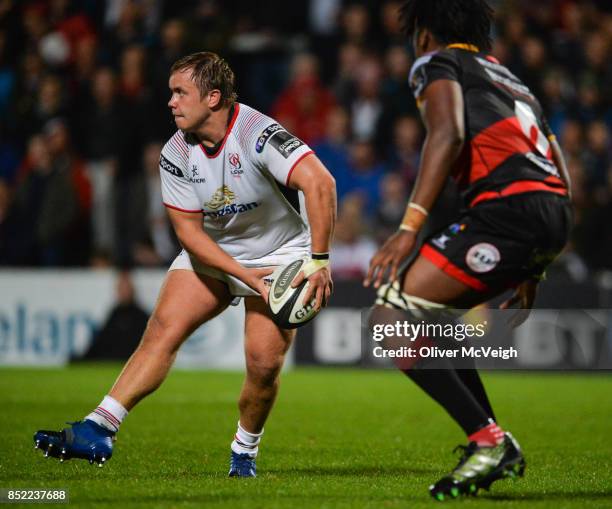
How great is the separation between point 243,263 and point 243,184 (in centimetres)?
49

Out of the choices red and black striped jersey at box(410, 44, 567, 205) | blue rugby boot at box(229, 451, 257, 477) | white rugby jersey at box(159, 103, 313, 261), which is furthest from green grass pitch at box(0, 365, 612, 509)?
red and black striped jersey at box(410, 44, 567, 205)

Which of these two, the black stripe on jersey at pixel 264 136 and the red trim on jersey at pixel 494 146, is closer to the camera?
the red trim on jersey at pixel 494 146

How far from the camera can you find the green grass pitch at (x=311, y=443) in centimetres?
543

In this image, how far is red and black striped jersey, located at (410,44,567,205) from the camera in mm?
5074

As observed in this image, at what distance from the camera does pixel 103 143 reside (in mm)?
15727

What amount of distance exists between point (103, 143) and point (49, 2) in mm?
3297

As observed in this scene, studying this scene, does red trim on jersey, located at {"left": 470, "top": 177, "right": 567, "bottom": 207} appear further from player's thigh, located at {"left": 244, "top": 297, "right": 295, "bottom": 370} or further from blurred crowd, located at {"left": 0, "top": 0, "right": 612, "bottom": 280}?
blurred crowd, located at {"left": 0, "top": 0, "right": 612, "bottom": 280}

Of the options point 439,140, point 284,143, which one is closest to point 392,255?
point 439,140

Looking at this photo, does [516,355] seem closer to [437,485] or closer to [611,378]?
[611,378]

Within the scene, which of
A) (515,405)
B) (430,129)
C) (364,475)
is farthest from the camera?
(515,405)

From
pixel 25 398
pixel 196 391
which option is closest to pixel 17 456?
pixel 25 398

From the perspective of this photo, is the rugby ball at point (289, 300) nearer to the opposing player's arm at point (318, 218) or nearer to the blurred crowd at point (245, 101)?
the opposing player's arm at point (318, 218)

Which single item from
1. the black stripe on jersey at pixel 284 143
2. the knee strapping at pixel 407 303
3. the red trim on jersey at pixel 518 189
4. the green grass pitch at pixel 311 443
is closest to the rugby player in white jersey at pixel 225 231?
the black stripe on jersey at pixel 284 143

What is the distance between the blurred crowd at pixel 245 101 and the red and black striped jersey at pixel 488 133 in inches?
347
